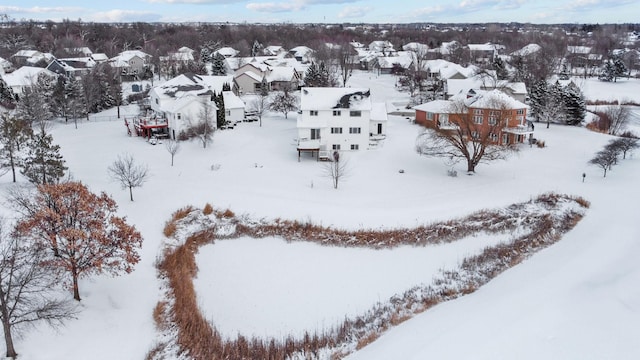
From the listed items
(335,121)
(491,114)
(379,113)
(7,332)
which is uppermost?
(491,114)

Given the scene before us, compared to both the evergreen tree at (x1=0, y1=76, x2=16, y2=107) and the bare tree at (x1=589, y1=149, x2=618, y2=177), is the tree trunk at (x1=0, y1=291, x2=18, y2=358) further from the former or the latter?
the evergreen tree at (x1=0, y1=76, x2=16, y2=107)

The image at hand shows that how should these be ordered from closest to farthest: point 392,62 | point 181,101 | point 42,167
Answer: point 42,167 → point 181,101 → point 392,62

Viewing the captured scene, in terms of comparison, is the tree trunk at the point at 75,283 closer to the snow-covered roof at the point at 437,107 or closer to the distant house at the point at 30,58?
the snow-covered roof at the point at 437,107

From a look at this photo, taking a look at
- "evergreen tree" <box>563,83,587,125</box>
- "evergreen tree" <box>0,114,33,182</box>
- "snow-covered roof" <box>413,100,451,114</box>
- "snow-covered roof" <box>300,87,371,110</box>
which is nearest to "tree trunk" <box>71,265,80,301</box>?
"evergreen tree" <box>0,114,33,182</box>

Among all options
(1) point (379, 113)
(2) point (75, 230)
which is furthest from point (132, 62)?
(2) point (75, 230)

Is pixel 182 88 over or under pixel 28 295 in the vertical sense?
over

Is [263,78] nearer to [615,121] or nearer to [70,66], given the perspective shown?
[70,66]

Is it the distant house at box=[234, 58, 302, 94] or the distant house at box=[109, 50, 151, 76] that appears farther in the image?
the distant house at box=[109, 50, 151, 76]
